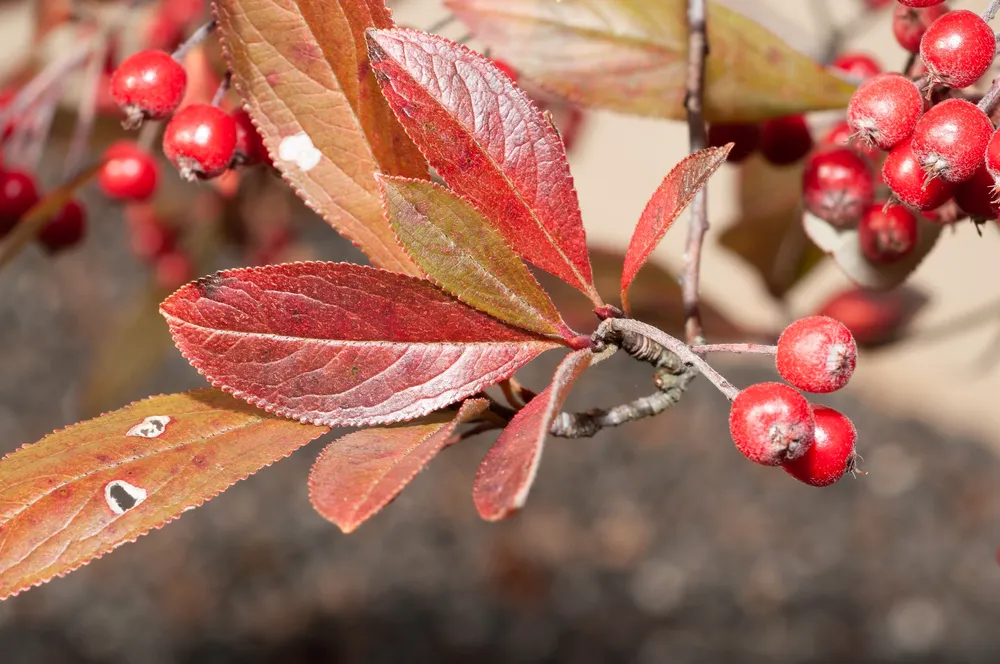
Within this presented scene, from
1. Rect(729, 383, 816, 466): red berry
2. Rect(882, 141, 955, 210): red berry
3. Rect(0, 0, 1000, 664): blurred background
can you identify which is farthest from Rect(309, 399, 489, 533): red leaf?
Rect(0, 0, 1000, 664): blurred background

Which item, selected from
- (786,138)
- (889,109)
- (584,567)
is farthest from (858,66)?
(584,567)

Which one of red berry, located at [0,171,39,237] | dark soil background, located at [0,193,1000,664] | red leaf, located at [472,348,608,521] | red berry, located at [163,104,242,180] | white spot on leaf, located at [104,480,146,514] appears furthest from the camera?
dark soil background, located at [0,193,1000,664]

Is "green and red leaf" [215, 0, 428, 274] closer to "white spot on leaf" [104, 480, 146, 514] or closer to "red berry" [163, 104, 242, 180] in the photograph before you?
"red berry" [163, 104, 242, 180]

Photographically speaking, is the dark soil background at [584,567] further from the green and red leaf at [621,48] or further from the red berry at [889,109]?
the red berry at [889,109]

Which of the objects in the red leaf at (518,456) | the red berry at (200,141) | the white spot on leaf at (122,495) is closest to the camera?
the red leaf at (518,456)

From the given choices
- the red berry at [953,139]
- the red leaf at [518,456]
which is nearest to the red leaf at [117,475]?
the red leaf at [518,456]

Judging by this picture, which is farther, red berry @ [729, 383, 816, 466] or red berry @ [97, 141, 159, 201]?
red berry @ [97, 141, 159, 201]

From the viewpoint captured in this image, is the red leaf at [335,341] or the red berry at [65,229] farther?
the red berry at [65,229]
